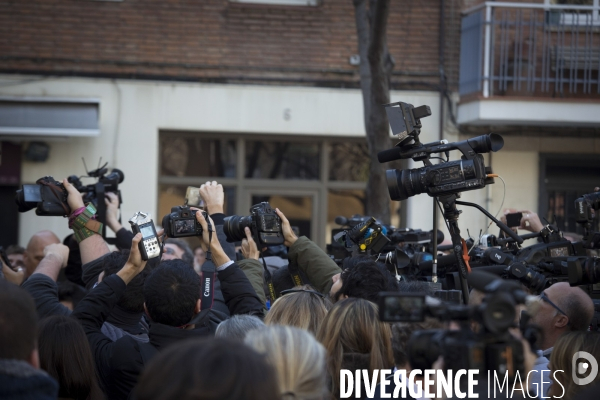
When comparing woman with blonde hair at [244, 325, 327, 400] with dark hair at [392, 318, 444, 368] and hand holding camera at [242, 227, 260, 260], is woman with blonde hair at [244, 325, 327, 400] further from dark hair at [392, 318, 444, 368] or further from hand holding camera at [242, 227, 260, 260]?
hand holding camera at [242, 227, 260, 260]

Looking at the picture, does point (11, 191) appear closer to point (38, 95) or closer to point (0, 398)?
point (38, 95)

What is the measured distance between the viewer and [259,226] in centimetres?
455

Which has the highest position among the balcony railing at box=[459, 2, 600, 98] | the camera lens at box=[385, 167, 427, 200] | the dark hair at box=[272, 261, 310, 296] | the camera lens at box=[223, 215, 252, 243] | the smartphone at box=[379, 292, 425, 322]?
the balcony railing at box=[459, 2, 600, 98]

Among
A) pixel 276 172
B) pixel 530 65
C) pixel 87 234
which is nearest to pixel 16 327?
pixel 87 234

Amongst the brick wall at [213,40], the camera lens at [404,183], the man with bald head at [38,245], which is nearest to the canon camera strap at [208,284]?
the camera lens at [404,183]

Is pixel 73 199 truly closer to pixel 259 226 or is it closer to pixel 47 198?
pixel 47 198

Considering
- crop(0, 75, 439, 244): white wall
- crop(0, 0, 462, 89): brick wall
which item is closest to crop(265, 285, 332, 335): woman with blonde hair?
crop(0, 75, 439, 244): white wall

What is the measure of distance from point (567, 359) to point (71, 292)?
3.72 m

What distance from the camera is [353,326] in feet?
10.9

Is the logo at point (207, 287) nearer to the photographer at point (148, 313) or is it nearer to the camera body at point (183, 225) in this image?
the photographer at point (148, 313)

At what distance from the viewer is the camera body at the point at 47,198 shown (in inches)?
200

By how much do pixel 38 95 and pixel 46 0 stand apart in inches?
51.6

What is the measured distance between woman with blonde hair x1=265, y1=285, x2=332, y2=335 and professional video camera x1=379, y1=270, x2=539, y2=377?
1.32m

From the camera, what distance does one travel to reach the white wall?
10.2m
